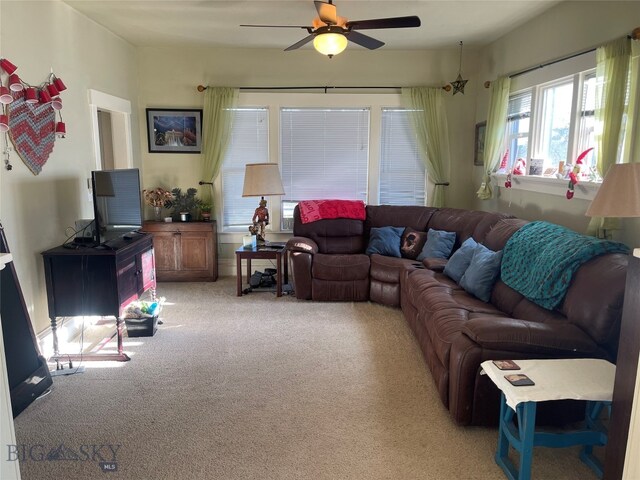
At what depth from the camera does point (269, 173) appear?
16.6ft

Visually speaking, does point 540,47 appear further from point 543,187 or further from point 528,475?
point 528,475

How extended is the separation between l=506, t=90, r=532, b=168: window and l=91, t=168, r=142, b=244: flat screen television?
3.71 metres

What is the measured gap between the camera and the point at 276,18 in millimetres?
4141

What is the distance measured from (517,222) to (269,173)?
2659mm

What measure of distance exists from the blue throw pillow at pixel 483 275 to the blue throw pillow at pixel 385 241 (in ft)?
4.50

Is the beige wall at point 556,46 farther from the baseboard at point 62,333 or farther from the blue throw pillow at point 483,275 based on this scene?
the baseboard at point 62,333

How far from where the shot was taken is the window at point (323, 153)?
562 cm

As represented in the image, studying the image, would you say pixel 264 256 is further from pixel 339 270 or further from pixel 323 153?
pixel 323 153

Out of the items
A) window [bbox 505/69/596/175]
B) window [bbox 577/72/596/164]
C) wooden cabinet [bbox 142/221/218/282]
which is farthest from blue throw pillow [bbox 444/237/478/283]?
wooden cabinet [bbox 142/221/218/282]

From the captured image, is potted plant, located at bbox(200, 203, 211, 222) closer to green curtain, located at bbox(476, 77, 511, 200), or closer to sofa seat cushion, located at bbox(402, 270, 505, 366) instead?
sofa seat cushion, located at bbox(402, 270, 505, 366)

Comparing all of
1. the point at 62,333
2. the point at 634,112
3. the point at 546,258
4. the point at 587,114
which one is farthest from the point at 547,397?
the point at 62,333

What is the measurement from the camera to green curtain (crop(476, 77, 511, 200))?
184 inches

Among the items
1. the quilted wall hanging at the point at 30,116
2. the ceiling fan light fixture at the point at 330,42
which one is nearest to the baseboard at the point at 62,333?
the quilted wall hanging at the point at 30,116

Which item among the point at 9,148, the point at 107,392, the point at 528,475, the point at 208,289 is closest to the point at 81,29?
the point at 9,148
